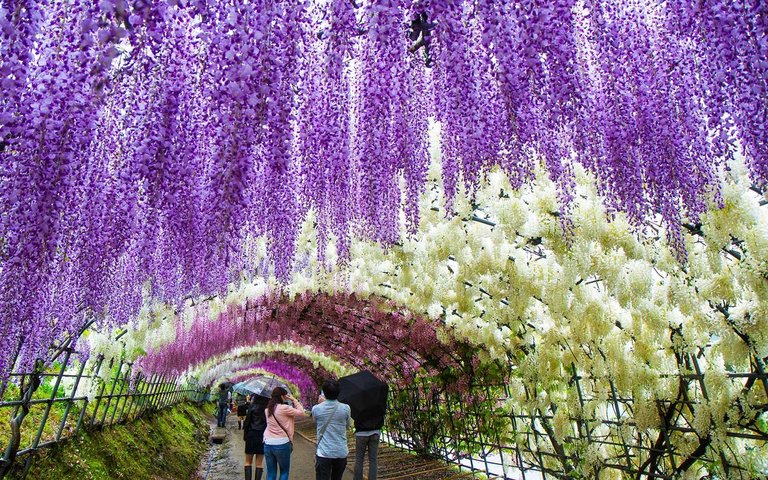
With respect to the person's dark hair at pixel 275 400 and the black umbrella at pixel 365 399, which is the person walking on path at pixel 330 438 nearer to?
the person's dark hair at pixel 275 400

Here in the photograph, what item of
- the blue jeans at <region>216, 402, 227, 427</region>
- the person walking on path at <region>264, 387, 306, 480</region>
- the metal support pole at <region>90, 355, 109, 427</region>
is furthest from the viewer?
the blue jeans at <region>216, 402, 227, 427</region>

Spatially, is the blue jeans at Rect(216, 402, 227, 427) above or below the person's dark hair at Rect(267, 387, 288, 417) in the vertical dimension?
above

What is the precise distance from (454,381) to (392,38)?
9.54 metres

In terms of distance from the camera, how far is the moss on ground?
6.59 m

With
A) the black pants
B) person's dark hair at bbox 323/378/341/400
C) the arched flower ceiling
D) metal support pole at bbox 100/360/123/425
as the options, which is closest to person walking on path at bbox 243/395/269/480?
the black pants

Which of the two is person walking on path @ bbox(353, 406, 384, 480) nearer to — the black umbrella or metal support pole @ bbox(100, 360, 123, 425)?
the black umbrella

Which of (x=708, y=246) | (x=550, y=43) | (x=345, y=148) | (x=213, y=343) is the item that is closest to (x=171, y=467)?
(x=213, y=343)

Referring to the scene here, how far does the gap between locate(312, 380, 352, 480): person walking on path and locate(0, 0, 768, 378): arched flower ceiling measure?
286 centimetres

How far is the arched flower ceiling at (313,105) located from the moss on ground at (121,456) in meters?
3.91

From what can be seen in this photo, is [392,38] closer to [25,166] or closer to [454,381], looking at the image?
[25,166]

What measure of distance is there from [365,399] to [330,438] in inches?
89.1

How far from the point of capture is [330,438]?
591 cm

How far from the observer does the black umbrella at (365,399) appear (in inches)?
296

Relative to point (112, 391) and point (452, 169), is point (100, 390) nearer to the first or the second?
point (112, 391)
